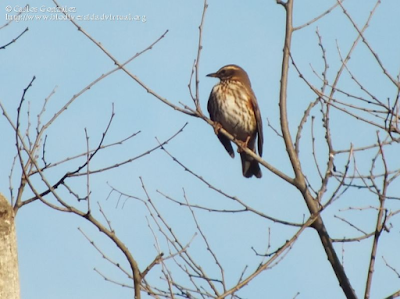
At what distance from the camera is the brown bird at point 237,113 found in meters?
10.1

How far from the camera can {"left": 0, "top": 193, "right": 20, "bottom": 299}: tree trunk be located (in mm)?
3531

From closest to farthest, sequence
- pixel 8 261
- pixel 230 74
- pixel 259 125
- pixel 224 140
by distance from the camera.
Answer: pixel 8 261 → pixel 224 140 → pixel 259 125 → pixel 230 74

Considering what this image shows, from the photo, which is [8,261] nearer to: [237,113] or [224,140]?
[224,140]

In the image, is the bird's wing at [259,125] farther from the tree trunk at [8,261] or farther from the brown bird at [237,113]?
the tree trunk at [8,261]

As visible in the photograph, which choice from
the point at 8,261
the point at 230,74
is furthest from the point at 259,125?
the point at 8,261

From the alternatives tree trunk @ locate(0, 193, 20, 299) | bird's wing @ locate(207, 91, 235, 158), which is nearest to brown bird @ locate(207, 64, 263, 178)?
bird's wing @ locate(207, 91, 235, 158)

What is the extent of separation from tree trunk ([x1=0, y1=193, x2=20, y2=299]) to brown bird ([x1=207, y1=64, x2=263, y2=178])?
6387 mm

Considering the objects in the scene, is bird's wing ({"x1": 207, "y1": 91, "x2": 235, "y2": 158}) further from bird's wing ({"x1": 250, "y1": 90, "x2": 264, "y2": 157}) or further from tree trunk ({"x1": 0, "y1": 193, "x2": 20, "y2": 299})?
tree trunk ({"x1": 0, "y1": 193, "x2": 20, "y2": 299})

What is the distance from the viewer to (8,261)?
3572 mm

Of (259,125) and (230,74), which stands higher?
(230,74)

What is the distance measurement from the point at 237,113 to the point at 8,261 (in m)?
6.79

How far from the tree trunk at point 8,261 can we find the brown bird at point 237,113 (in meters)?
6.39

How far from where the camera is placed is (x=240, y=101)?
10.2 metres

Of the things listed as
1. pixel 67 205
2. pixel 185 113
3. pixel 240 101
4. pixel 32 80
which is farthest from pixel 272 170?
pixel 240 101
